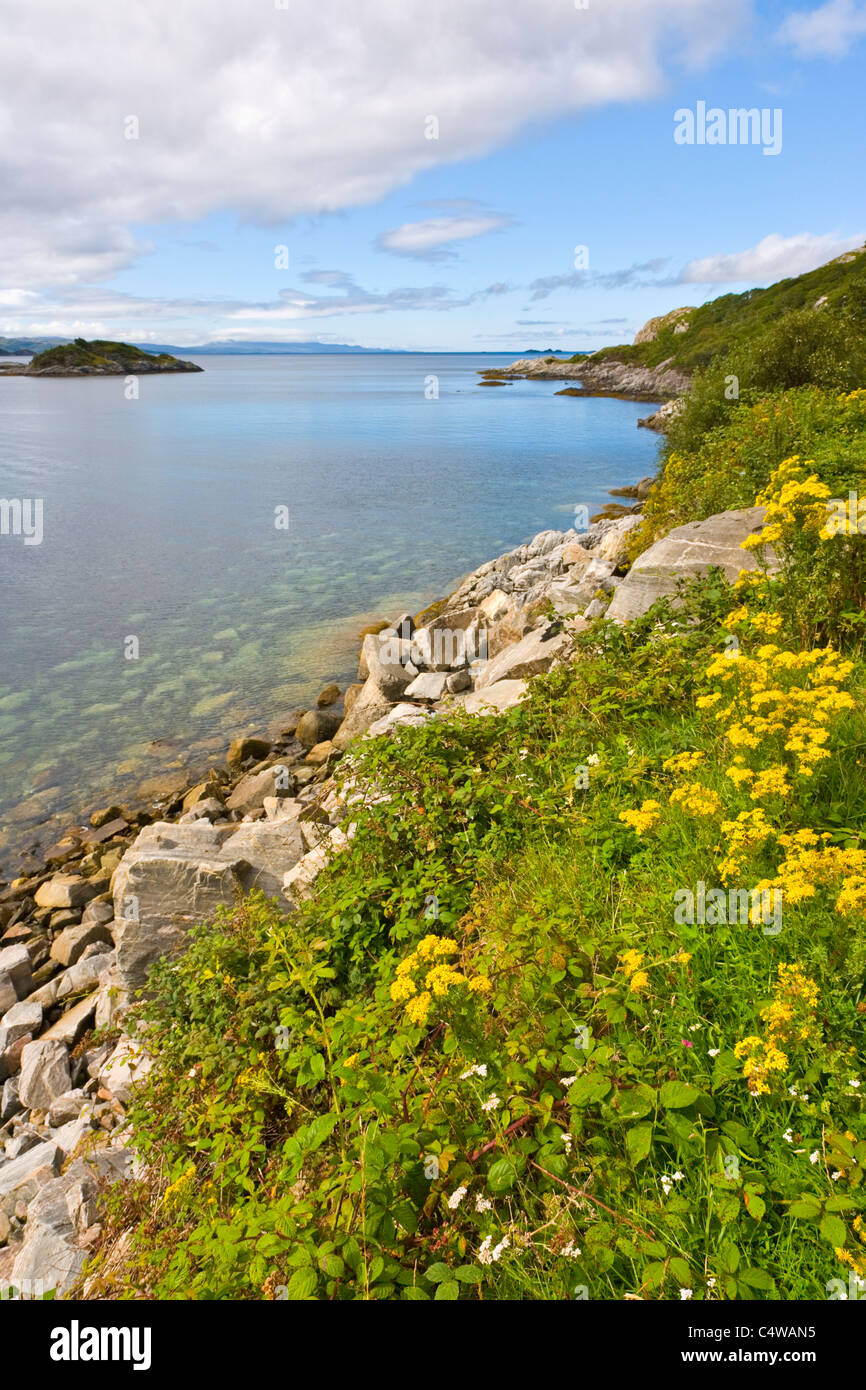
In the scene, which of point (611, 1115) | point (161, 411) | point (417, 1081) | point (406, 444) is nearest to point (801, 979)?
point (611, 1115)

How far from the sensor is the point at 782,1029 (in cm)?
288

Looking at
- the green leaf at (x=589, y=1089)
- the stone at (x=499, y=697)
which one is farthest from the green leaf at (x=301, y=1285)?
the stone at (x=499, y=697)

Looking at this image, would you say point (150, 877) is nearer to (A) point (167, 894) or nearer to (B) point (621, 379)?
(A) point (167, 894)

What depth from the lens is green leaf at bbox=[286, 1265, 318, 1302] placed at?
8.14 ft

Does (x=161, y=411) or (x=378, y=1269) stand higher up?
(x=161, y=411)

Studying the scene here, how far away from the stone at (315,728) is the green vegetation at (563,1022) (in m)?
6.77

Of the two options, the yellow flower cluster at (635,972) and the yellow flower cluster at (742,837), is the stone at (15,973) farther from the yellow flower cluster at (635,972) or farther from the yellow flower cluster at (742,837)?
the yellow flower cluster at (742,837)

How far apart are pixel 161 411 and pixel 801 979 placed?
9137cm

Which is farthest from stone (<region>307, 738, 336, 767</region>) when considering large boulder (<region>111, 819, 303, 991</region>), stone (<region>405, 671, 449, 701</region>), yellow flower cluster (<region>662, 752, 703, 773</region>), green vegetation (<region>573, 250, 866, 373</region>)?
green vegetation (<region>573, 250, 866, 373</region>)

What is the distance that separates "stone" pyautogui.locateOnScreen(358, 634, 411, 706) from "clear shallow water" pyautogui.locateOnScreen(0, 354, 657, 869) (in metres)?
2.61

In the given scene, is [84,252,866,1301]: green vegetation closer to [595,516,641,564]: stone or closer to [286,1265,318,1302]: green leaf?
[286,1265,318,1302]: green leaf

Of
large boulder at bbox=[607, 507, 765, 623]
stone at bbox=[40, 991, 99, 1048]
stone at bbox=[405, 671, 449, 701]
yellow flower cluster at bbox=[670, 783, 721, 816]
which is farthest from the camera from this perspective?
stone at bbox=[405, 671, 449, 701]
